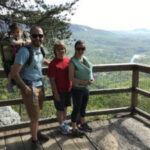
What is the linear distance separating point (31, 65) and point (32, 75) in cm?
14

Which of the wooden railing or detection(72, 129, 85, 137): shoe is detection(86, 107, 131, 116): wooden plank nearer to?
the wooden railing

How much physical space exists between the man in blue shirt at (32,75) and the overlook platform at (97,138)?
1.13 ft

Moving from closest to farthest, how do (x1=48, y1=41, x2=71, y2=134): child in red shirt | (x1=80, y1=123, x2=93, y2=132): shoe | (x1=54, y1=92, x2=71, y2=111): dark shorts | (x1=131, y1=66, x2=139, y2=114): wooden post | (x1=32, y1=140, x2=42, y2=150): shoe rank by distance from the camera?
(x1=32, y1=140, x2=42, y2=150): shoe → (x1=48, y1=41, x2=71, y2=134): child in red shirt → (x1=54, y1=92, x2=71, y2=111): dark shorts → (x1=80, y1=123, x2=93, y2=132): shoe → (x1=131, y1=66, x2=139, y2=114): wooden post

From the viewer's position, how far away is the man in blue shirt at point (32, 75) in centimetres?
304

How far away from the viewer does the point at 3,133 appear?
13.0 ft

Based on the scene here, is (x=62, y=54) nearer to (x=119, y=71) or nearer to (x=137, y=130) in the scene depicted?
(x=119, y=71)

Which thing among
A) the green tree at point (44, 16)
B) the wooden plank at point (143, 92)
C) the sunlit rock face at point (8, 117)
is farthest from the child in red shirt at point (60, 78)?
the green tree at point (44, 16)

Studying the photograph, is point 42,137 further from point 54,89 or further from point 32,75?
point 32,75

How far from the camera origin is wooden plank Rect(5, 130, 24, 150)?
3.56 metres

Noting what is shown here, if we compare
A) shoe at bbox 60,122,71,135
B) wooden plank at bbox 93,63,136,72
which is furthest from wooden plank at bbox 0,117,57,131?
wooden plank at bbox 93,63,136,72

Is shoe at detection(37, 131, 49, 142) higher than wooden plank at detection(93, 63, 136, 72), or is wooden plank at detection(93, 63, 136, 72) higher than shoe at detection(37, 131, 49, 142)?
wooden plank at detection(93, 63, 136, 72)

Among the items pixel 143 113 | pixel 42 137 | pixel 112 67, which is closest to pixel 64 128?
pixel 42 137

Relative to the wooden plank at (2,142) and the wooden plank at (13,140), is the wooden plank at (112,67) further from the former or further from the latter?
the wooden plank at (2,142)

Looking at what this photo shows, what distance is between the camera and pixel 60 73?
360cm
